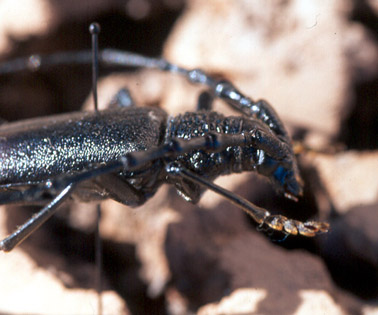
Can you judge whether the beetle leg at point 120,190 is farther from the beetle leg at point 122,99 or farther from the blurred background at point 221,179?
the beetle leg at point 122,99

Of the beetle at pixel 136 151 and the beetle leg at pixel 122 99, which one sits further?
the beetle leg at pixel 122 99

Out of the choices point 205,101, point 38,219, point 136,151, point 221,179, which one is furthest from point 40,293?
point 205,101

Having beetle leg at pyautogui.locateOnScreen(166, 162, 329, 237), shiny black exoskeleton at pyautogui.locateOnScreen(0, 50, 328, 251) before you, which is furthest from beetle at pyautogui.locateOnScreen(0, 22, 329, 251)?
beetle leg at pyautogui.locateOnScreen(166, 162, 329, 237)

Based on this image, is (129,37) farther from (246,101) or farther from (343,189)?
(343,189)

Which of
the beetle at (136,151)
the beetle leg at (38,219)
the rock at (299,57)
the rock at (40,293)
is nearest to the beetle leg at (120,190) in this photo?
the beetle at (136,151)

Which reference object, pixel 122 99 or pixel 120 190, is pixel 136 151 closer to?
pixel 120 190

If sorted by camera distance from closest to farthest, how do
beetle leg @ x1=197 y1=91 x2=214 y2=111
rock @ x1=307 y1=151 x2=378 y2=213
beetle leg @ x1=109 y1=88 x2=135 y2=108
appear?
rock @ x1=307 y1=151 x2=378 y2=213
beetle leg @ x1=197 y1=91 x2=214 y2=111
beetle leg @ x1=109 y1=88 x2=135 y2=108

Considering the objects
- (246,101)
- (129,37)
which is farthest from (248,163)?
(129,37)

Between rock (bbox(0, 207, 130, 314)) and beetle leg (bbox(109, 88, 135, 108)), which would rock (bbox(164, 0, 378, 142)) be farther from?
rock (bbox(0, 207, 130, 314))
